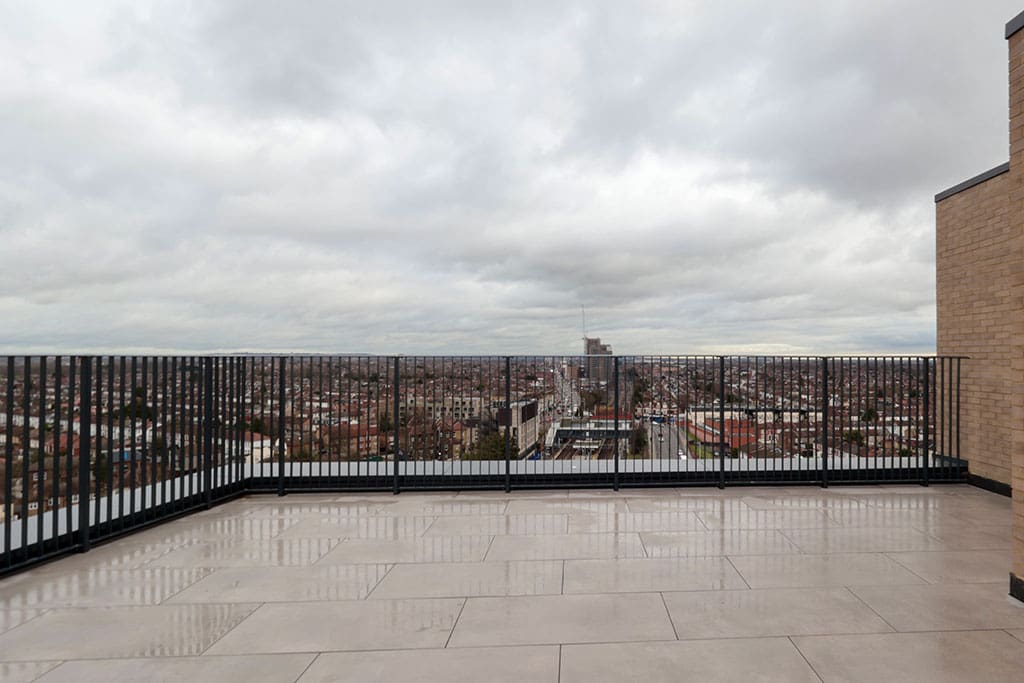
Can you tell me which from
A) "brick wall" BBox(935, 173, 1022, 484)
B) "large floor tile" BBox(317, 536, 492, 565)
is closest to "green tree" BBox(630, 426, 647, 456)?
"large floor tile" BBox(317, 536, 492, 565)

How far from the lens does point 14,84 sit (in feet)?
21.5

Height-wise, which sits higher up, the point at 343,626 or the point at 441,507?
the point at 343,626

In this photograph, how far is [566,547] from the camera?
14.1 feet

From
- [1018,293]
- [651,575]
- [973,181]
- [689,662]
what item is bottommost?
[651,575]

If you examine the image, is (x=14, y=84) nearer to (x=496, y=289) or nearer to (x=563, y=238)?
(x=563, y=238)

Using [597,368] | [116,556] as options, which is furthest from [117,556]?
[597,368]

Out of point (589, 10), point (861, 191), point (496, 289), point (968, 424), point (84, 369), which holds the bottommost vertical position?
point (968, 424)

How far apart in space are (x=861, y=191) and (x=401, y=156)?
9763mm

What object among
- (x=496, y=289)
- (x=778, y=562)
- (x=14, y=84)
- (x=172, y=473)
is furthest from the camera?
(x=496, y=289)

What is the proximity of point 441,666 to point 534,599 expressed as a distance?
0.97m

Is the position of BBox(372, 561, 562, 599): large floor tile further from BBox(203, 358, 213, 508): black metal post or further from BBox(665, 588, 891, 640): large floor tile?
BBox(203, 358, 213, 508): black metal post

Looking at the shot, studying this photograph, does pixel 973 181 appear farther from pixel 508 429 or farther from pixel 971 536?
pixel 508 429

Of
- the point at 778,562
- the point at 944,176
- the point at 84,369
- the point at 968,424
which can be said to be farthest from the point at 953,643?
the point at 944,176

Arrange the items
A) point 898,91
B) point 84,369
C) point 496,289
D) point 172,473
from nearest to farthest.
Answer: point 84,369 → point 172,473 → point 898,91 → point 496,289
